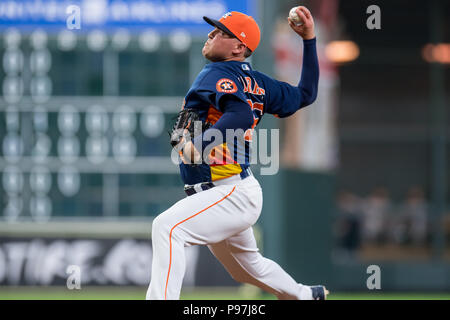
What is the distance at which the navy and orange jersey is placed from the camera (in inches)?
166

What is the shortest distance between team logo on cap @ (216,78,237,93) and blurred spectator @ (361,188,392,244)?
13.8 metres

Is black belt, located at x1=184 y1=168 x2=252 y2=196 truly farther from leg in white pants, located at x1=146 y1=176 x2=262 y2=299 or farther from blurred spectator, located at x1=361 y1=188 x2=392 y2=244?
blurred spectator, located at x1=361 y1=188 x2=392 y2=244

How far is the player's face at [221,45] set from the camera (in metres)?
4.43

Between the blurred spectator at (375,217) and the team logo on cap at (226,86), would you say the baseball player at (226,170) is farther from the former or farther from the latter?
the blurred spectator at (375,217)

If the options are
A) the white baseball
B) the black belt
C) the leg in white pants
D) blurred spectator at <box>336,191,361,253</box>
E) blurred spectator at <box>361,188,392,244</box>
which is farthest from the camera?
blurred spectator at <box>361,188,392,244</box>

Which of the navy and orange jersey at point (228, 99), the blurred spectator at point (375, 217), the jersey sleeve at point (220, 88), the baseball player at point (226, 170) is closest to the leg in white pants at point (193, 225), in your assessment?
the baseball player at point (226, 170)

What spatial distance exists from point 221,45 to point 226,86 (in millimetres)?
373

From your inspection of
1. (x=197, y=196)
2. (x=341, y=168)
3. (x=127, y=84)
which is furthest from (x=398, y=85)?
(x=197, y=196)

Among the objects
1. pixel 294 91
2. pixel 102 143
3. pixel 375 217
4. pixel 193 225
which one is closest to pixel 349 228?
pixel 375 217

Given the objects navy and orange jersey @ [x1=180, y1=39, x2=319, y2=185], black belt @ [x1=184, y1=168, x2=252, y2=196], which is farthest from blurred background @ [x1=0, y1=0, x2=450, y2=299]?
black belt @ [x1=184, y1=168, x2=252, y2=196]

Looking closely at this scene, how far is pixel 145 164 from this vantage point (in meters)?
9.68

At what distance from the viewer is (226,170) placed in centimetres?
438

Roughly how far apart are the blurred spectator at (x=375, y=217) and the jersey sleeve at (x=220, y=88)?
13.8m
